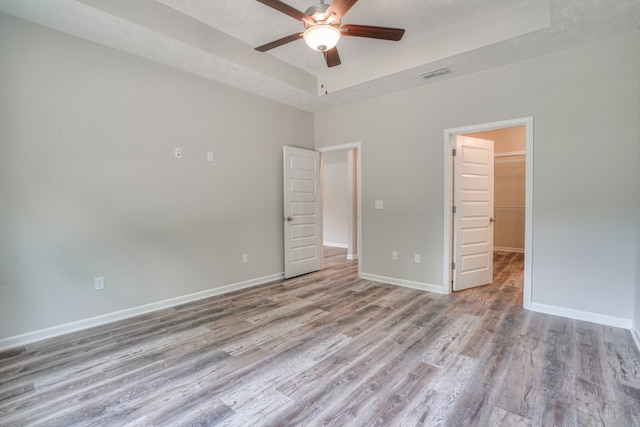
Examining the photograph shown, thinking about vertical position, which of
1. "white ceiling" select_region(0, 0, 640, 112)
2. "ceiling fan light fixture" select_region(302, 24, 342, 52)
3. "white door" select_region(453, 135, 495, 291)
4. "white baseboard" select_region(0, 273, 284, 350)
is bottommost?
"white baseboard" select_region(0, 273, 284, 350)

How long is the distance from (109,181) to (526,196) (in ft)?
14.5

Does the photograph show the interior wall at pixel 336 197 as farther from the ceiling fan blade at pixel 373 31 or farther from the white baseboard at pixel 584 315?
the ceiling fan blade at pixel 373 31

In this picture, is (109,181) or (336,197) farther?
(336,197)

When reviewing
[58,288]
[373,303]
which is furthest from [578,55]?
[58,288]

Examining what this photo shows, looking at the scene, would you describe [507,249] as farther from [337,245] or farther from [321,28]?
[321,28]

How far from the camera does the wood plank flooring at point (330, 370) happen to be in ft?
5.71

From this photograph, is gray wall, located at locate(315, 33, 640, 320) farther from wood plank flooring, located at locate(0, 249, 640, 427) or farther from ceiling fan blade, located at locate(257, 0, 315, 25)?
ceiling fan blade, located at locate(257, 0, 315, 25)

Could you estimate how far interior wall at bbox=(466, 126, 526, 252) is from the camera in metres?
6.76

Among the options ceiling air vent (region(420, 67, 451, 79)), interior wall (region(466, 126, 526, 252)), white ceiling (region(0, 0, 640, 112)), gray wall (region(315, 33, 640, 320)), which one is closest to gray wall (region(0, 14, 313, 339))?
white ceiling (region(0, 0, 640, 112))

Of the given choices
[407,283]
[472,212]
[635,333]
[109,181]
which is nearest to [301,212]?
[407,283]

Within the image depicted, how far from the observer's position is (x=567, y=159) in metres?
3.08

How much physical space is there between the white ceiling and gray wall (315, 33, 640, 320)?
0.24 meters

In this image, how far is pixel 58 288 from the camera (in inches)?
109

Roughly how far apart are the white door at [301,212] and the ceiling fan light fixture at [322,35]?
7.76 feet
